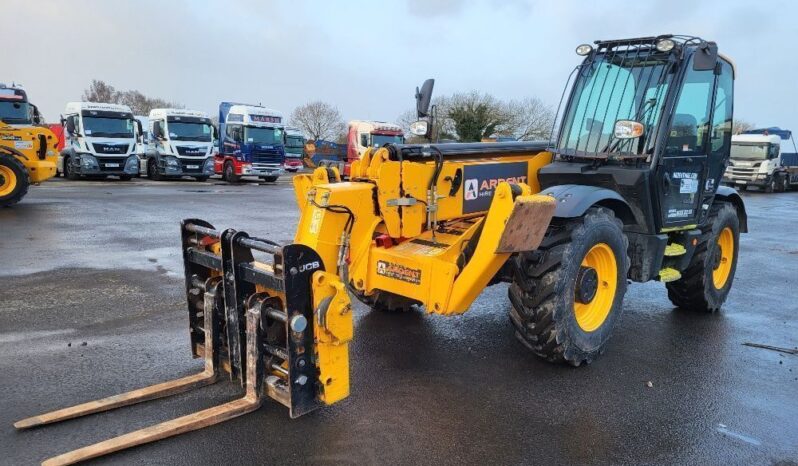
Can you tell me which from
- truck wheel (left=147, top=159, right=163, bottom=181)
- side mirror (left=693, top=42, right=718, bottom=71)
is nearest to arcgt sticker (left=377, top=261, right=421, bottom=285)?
side mirror (left=693, top=42, right=718, bottom=71)

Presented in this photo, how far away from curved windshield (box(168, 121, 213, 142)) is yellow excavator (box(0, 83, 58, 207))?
8853 mm

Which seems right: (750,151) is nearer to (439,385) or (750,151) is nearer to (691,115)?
(691,115)

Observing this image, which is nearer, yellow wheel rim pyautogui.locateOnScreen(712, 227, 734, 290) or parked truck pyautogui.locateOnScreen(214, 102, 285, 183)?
yellow wheel rim pyautogui.locateOnScreen(712, 227, 734, 290)

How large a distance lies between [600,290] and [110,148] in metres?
23.0

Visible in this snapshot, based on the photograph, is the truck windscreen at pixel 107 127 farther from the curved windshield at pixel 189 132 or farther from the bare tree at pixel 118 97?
the bare tree at pixel 118 97

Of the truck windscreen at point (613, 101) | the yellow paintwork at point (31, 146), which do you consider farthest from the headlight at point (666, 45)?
the yellow paintwork at point (31, 146)

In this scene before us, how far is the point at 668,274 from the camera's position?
18.9ft

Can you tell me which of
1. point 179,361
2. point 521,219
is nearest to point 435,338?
point 521,219

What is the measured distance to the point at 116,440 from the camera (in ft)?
11.1

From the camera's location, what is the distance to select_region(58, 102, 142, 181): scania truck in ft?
76.7

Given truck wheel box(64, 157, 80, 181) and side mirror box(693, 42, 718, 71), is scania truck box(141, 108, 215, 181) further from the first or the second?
side mirror box(693, 42, 718, 71)

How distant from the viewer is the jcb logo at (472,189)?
5258mm

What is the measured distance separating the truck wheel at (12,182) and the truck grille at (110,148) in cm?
936

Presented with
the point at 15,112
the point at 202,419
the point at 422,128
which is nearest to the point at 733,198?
the point at 422,128
